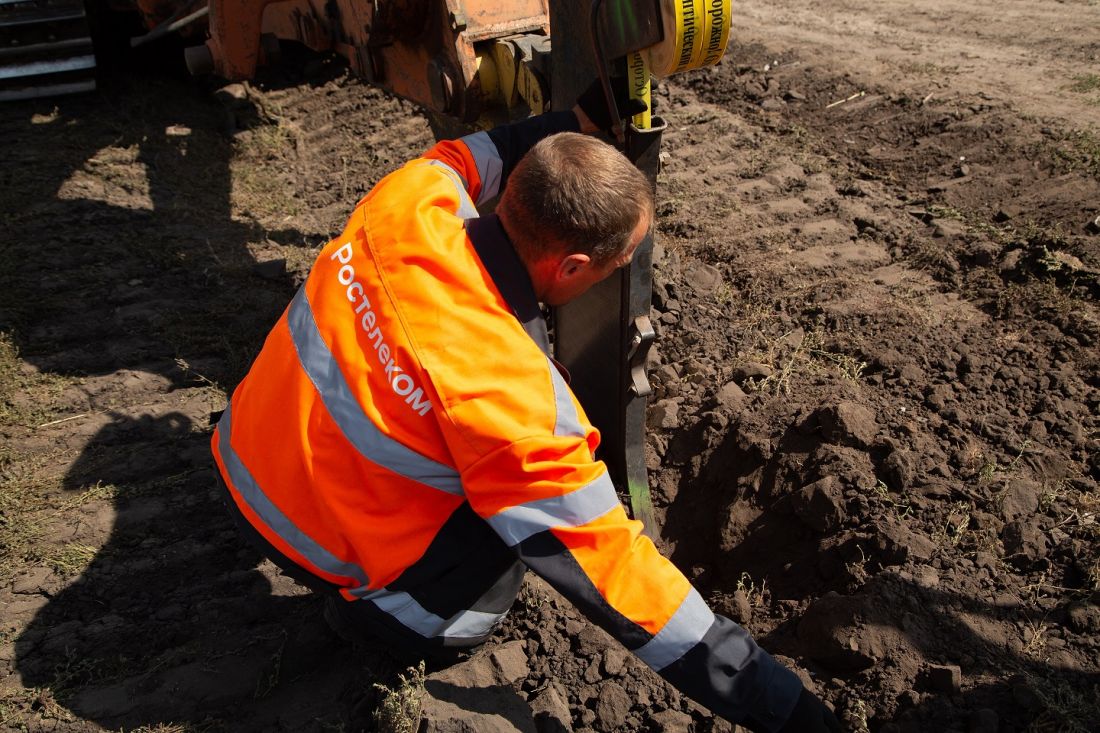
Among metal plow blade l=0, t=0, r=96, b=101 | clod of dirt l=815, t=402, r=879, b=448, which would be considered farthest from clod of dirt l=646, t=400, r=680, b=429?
metal plow blade l=0, t=0, r=96, b=101

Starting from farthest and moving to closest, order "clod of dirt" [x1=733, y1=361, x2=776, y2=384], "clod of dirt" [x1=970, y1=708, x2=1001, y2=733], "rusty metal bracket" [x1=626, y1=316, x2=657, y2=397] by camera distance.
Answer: "clod of dirt" [x1=733, y1=361, x2=776, y2=384]
"rusty metal bracket" [x1=626, y1=316, x2=657, y2=397]
"clod of dirt" [x1=970, y1=708, x2=1001, y2=733]

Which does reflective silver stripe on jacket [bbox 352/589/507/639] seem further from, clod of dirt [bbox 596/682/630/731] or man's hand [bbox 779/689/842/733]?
man's hand [bbox 779/689/842/733]

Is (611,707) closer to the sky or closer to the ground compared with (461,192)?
closer to the ground

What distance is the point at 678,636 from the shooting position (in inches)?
76.7

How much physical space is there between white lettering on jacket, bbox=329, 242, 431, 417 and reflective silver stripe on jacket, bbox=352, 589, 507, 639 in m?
0.69

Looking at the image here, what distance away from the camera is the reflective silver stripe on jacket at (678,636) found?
6.39 ft

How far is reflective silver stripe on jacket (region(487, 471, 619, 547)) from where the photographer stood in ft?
6.26

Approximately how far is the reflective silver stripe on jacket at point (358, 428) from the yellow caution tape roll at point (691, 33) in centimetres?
121

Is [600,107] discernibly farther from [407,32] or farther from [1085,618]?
[1085,618]

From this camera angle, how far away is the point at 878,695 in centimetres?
262

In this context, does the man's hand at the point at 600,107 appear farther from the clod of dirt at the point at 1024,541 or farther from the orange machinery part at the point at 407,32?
the clod of dirt at the point at 1024,541

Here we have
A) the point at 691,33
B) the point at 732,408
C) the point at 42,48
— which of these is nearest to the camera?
the point at 691,33

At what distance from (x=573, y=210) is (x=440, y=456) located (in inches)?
26.9

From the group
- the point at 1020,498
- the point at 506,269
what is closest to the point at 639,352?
the point at 506,269
